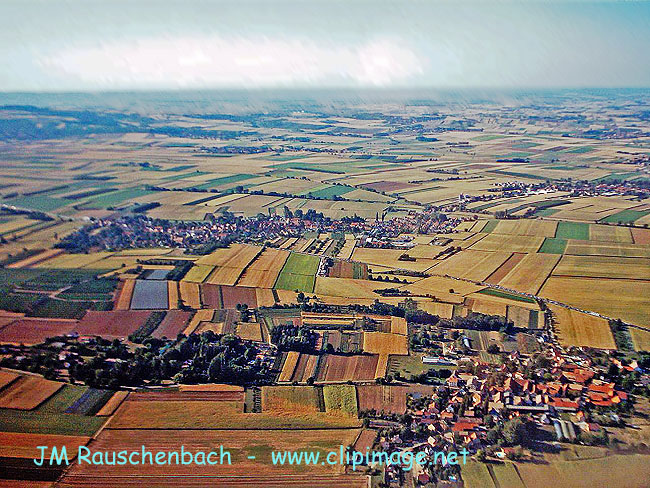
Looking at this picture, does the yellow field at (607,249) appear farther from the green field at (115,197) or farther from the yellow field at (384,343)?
the green field at (115,197)

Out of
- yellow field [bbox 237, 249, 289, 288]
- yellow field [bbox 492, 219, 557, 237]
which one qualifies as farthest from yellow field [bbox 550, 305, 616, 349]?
yellow field [bbox 237, 249, 289, 288]

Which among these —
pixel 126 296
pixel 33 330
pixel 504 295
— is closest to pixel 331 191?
pixel 504 295

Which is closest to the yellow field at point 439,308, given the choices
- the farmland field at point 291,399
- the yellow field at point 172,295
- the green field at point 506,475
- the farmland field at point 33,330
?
the farmland field at point 291,399

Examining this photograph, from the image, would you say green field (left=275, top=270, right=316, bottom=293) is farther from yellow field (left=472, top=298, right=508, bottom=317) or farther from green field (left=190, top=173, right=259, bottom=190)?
green field (left=190, top=173, right=259, bottom=190)

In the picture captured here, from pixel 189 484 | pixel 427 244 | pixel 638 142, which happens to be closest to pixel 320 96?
pixel 638 142

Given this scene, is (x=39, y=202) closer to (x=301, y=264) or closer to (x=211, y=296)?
(x=211, y=296)

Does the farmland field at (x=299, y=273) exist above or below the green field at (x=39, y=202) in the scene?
below
